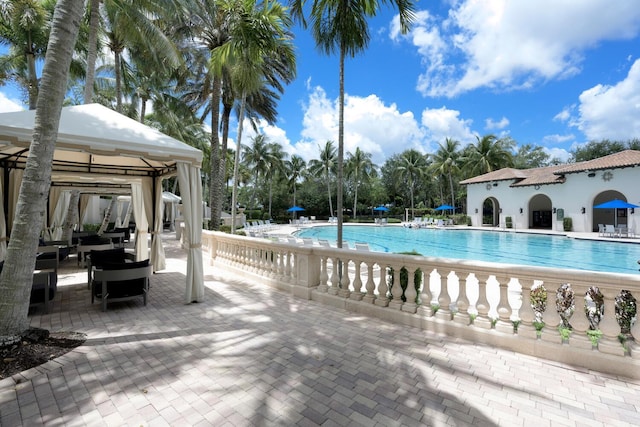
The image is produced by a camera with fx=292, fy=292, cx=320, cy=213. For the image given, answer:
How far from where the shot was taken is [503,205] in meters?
28.2

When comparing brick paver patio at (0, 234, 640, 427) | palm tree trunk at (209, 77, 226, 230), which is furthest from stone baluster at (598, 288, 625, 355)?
palm tree trunk at (209, 77, 226, 230)

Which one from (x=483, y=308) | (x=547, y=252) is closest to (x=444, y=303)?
(x=483, y=308)

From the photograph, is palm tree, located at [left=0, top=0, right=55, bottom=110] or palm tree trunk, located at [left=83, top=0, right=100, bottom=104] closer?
palm tree trunk, located at [left=83, top=0, right=100, bottom=104]

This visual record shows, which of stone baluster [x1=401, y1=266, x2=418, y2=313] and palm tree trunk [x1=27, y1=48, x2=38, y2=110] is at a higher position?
palm tree trunk [x1=27, y1=48, x2=38, y2=110]

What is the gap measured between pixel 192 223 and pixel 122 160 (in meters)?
3.42

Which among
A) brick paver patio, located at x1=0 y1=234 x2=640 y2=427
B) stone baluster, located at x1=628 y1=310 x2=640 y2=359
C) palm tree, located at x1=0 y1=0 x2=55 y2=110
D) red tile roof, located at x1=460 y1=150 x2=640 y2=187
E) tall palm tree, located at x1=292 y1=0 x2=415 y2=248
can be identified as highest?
palm tree, located at x1=0 y1=0 x2=55 y2=110

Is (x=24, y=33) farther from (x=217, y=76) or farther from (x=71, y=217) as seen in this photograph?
(x=217, y=76)

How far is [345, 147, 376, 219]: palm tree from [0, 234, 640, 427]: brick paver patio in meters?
39.8

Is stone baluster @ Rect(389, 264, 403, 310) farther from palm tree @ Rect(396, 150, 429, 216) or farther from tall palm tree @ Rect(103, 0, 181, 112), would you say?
palm tree @ Rect(396, 150, 429, 216)

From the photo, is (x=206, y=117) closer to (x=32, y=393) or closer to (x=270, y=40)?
(x=270, y=40)

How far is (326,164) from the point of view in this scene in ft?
146

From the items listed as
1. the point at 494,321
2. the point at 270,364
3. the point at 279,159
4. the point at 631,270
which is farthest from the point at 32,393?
the point at 279,159

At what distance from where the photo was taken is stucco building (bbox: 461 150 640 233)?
20.2m

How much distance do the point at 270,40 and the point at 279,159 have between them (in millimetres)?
36076
